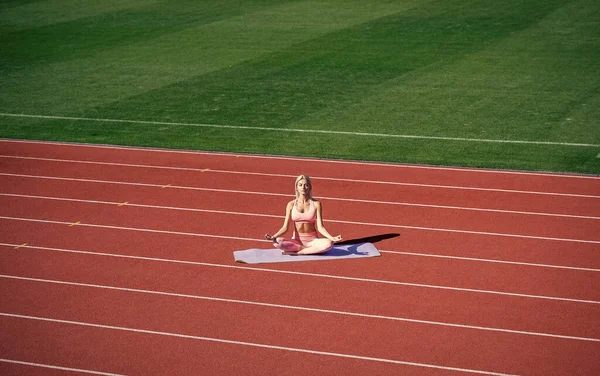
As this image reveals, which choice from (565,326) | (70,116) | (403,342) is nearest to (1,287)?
(403,342)

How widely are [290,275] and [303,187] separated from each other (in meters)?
1.04

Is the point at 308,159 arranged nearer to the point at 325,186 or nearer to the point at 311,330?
the point at 325,186

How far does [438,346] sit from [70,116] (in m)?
11.2

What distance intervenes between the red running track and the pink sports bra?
549 millimetres

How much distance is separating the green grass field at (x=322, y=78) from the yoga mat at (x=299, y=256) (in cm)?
399

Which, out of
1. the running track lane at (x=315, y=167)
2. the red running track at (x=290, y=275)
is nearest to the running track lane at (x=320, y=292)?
the red running track at (x=290, y=275)

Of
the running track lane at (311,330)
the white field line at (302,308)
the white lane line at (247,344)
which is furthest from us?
the white field line at (302,308)

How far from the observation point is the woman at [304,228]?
402 inches

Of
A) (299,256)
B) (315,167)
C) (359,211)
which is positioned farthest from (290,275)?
(315,167)

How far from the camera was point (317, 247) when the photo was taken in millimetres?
10227

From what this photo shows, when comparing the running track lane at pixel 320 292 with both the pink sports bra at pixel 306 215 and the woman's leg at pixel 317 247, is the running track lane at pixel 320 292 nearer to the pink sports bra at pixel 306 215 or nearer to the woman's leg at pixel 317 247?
the woman's leg at pixel 317 247

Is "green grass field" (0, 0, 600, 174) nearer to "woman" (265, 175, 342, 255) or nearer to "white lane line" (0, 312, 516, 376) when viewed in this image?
"woman" (265, 175, 342, 255)

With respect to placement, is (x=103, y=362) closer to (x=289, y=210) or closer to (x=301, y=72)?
(x=289, y=210)

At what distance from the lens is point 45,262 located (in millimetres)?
10391
